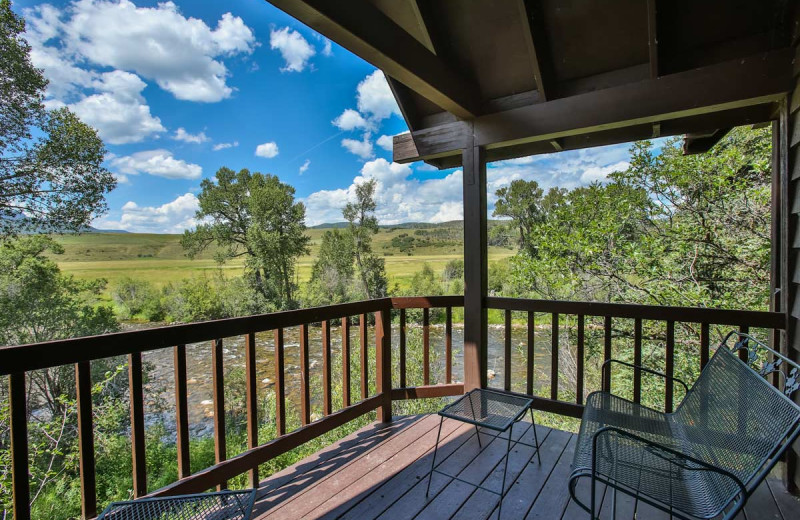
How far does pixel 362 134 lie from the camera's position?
→ 1988 centimetres

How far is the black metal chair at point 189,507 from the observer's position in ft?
Result: 3.93

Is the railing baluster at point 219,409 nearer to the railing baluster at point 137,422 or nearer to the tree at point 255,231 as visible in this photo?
the railing baluster at point 137,422

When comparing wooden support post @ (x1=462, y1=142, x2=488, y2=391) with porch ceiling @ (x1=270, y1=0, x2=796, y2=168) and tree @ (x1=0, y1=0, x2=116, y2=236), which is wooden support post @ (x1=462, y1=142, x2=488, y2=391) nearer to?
porch ceiling @ (x1=270, y1=0, x2=796, y2=168)

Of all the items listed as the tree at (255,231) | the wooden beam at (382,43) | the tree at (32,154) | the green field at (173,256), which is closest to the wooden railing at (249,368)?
the wooden beam at (382,43)

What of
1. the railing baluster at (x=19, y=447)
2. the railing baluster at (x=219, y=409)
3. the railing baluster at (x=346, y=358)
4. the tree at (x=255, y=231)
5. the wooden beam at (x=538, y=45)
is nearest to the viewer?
the railing baluster at (x=19, y=447)

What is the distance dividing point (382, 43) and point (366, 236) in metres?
13.7

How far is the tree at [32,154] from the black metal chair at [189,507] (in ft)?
35.8

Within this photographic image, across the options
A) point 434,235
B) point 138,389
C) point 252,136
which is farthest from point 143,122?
point 138,389

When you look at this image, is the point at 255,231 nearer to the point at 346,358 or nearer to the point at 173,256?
the point at 173,256

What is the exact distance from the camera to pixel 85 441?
4.97ft

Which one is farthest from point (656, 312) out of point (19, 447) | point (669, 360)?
point (19, 447)

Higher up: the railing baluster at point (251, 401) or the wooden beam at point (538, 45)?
the wooden beam at point (538, 45)

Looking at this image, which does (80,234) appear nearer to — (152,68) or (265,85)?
(152,68)

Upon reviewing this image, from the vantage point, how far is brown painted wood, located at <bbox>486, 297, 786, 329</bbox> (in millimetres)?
2082
